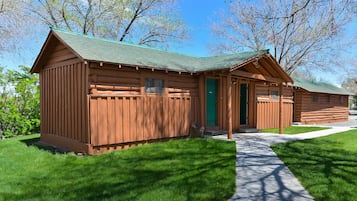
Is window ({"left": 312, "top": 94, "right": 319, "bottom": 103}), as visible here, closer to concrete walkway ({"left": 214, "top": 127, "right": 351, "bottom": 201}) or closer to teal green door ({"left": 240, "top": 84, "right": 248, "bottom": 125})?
teal green door ({"left": 240, "top": 84, "right": 248, "bottom": 125})

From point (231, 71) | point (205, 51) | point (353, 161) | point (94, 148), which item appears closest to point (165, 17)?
point (205, 51)

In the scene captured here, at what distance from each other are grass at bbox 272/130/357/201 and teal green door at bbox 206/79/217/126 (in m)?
3.09

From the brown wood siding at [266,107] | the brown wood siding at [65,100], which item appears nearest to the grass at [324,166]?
the brown wood siding at [266,107]

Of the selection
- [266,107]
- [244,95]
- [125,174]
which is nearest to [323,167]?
[125,174]

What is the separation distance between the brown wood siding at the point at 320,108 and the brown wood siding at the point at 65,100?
48.5 ft

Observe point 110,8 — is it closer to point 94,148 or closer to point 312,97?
point 94,148

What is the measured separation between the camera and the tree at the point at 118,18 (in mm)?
18141

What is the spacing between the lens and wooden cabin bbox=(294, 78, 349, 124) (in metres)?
17.1

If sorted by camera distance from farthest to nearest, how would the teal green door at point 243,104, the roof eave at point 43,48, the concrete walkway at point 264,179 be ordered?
the teal green door at point 243,104 → the roof eave at point 43,48 → the concrete walkway at point 264,179

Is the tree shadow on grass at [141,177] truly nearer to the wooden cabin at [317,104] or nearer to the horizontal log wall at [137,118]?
the horizontal log wall at [137,118]

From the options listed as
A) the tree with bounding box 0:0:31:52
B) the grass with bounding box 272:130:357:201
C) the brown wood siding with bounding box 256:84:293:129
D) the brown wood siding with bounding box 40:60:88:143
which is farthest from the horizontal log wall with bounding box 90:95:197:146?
the tree with bounding box 0:0:31:52

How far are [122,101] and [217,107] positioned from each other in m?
4.55

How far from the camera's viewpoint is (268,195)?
396cm

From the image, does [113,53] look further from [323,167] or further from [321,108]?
[321,108]
